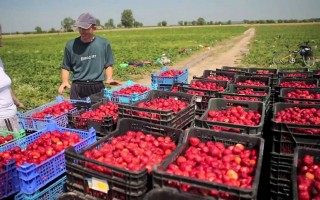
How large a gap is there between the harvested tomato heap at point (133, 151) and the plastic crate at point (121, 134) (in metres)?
0.07

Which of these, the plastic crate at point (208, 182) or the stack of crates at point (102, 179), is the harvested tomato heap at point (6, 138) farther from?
the plastic crate at point (208, 182)

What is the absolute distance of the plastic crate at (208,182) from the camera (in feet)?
7.22

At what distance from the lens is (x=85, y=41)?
5629 mm

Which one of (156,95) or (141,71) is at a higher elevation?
(156,95)

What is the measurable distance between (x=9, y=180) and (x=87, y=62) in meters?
3.06

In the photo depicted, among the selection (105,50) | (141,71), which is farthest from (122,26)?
(105,50)

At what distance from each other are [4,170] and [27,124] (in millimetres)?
2004

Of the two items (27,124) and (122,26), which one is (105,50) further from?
(122,26)

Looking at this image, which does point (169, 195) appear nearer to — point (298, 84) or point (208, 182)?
point (208, 182)

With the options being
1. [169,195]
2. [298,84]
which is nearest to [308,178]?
[169,195]

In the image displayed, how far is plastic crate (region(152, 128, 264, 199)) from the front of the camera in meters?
2.20

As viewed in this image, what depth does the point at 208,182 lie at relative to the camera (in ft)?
7.44

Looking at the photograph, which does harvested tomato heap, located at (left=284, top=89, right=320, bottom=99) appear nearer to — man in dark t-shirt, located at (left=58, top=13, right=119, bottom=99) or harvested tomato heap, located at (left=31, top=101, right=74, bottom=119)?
man in dark t-shirt, located at (left=58, top=13, right=119, bottom=99)

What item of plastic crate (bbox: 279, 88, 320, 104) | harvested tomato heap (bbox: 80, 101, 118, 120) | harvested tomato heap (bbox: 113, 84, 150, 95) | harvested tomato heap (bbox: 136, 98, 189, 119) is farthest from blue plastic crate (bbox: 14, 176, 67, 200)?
plastic crate (bbox: 279, 88, 320, 104)
